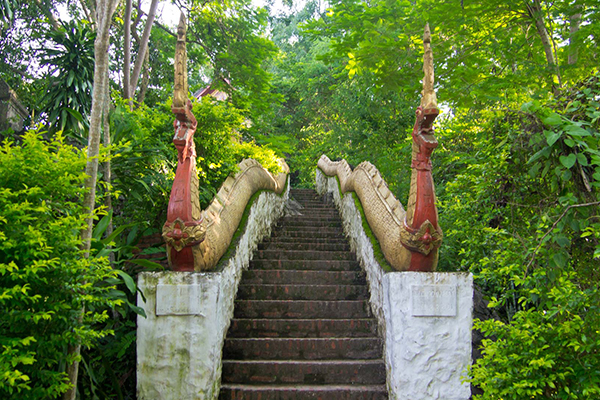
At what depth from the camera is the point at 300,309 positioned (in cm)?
463

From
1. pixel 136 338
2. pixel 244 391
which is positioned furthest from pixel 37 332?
pixel 244 391

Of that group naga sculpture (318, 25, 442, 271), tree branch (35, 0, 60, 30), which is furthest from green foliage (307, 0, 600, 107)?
tree branch (35, 0, 60, 30)

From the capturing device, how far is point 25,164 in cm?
252

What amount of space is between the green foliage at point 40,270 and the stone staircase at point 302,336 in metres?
1.64

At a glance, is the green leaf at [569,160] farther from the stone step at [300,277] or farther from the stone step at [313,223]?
the stone step at [313,223]

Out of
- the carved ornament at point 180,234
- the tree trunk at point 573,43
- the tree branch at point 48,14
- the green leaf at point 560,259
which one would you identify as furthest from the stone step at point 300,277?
the tree branch at point 48,14

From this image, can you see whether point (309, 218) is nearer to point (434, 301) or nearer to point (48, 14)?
point (434, 301)

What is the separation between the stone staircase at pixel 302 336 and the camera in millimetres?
3822

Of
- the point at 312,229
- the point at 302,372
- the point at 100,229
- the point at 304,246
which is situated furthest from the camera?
the point at 312,229

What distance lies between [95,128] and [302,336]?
A: 2715mm

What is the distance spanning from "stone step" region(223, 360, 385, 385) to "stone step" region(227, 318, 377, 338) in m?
0.42

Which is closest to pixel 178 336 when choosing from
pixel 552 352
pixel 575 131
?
pixel 552 352

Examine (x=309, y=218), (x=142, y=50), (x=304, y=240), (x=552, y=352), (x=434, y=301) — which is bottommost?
(x=552, y=352)

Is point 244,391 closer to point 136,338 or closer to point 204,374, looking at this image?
point 204,374
